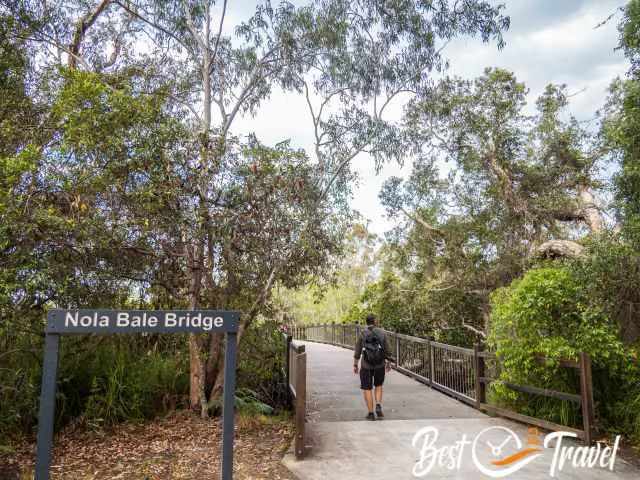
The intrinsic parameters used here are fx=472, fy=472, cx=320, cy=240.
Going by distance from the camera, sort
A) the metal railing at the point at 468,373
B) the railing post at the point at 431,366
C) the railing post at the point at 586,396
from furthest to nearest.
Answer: the railing post at the point at 431,366, the metal railing at the point at 468,373, the railing post at the point at 586,396

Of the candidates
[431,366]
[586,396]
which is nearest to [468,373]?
[431,366]

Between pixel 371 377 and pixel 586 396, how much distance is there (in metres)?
3.07

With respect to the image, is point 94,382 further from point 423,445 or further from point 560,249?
point 560,249

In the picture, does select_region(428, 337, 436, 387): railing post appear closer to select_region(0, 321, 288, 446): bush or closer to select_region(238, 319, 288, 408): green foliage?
select_region(238, 319, 288, 408): green foliage

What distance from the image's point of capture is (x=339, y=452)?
596cm

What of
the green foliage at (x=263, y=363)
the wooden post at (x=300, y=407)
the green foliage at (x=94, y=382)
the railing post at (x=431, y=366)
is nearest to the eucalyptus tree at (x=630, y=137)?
the wooden post at (x=300, y=407)

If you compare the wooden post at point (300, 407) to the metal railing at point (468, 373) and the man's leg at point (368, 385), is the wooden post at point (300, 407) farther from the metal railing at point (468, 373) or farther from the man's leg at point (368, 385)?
the metal railing at point (468, 373)

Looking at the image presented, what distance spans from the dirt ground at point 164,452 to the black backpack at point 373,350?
1638 mm

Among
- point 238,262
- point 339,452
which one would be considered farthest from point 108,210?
point 339,452

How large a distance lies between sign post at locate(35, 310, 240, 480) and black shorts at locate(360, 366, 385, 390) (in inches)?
154

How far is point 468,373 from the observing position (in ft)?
29.6

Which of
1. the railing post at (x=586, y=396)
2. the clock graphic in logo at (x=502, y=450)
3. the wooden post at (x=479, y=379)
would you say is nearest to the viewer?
the clock graphic in logo at (x=502, y=450)

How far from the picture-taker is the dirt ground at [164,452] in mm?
5449

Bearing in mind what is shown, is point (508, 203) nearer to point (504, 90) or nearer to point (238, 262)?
point (504, 90)
